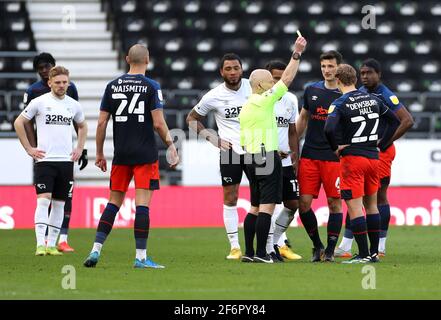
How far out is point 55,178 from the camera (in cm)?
1251

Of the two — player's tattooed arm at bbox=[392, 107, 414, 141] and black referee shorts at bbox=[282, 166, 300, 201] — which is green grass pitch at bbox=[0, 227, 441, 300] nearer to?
black referee shorts at bbox=[282, 166, 300, 201]

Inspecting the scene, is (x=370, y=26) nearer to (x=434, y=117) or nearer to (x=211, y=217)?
(x=434, y=117)

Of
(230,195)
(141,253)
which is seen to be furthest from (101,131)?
(230,195)

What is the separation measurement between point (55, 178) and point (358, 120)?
371 centimetres

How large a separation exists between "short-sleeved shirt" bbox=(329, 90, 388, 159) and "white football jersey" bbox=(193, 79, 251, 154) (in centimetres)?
124

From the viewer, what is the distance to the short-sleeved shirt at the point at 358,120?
35.2ft

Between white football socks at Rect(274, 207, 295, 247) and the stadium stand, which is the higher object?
the stadium stand

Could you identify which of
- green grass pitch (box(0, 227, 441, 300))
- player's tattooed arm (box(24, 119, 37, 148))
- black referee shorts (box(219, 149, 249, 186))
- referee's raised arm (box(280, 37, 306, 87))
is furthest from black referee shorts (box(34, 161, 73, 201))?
referee's raised arm (box(280, 37, 306, 87))

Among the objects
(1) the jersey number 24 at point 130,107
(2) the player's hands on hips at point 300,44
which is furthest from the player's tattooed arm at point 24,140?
(2) the player's hands on hips at point 300,44

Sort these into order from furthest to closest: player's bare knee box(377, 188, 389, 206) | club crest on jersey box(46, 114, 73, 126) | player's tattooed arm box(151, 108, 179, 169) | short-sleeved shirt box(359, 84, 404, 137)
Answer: player's bare knee box(377, 188, 389, 206)
club crest on jersey box(46, 114, 73, 126)
short-sleeved shirt box(359, 84, 404, 137)
player's tattooed arm box(151, 108, 179, 169)

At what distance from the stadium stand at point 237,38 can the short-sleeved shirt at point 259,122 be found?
11795 millimetres

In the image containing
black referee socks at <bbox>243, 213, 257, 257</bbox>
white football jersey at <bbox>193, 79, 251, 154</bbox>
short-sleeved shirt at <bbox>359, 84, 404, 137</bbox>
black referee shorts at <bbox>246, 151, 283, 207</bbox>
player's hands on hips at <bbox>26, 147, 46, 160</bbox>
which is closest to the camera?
black referee shorts at <bbox>246, 151, 283, 207</bbox>

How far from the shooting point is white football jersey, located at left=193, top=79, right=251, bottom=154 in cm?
1163
